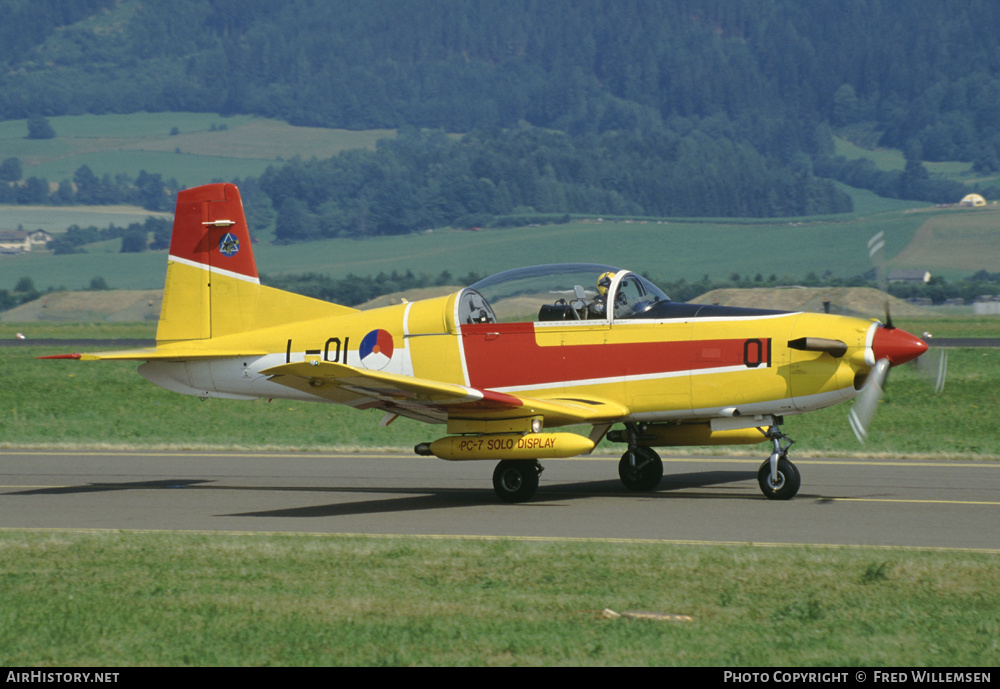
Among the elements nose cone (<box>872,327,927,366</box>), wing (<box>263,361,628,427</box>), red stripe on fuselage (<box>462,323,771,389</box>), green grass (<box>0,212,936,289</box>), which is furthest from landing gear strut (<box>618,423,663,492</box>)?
green grass (<box>0,212,936,289</box>)

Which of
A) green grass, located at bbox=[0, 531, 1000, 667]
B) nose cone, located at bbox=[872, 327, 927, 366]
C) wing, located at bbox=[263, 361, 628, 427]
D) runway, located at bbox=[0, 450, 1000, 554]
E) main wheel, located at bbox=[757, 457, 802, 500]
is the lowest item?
runway, located at bbox=[0, 450, 1000, 554]

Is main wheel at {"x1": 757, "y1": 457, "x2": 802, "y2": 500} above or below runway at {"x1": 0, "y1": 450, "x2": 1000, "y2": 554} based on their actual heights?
above

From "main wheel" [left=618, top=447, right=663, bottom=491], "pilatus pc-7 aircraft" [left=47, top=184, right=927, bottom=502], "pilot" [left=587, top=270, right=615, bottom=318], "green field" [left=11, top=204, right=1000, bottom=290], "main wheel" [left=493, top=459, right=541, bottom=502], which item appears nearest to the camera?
"pilatus pc-7 aircraft" [left=47, top=184, right=927, bottom=502]

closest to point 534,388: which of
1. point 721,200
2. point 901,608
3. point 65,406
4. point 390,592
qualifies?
point 390,592

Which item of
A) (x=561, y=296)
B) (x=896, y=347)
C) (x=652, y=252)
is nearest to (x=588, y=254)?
(x=652, y=252)

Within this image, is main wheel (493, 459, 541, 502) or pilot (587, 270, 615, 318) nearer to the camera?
main wheel (493, 459, 541, 502)

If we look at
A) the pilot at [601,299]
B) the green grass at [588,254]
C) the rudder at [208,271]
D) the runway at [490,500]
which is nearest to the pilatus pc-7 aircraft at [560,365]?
the pilot at [601,299]

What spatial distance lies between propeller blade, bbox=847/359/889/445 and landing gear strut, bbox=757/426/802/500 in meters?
0.73

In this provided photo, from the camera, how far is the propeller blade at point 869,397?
1149 centimetres

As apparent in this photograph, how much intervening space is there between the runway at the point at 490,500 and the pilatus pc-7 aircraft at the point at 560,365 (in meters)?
0.71

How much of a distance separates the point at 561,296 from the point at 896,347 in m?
3.60

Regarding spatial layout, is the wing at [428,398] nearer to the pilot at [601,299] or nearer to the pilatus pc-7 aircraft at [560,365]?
the pilatus pc-7 aircraft at [560,365]

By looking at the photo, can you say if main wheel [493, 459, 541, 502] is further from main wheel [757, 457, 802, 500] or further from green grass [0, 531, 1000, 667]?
green grass [0, 531, 1000, 667]

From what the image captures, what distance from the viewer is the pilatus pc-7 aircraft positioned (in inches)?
462
